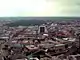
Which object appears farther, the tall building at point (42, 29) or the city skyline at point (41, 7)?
the tall building at point (42, 29)

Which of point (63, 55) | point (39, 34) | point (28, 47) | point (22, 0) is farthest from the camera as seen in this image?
point (39, 34)

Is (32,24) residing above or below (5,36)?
above

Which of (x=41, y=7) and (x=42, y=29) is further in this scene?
(x=42, y=29)

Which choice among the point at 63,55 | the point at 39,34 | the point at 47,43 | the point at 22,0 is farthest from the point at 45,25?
the point at 63,55

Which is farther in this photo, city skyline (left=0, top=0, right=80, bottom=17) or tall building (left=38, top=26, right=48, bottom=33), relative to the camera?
tall building (left=38, top=26, right=48, bottom=33)

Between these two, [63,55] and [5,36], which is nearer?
[63,55]

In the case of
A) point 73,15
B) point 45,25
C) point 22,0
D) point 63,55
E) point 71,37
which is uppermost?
point 22,0

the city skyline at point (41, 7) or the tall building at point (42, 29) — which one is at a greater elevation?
the city skyline at point (41, 7)

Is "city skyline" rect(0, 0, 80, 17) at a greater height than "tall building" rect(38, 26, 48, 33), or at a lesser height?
greater

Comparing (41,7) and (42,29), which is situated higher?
(41,7)

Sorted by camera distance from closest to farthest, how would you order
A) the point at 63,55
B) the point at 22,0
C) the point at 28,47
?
1. the point at 63,55
2. the point at 28,47
3. the point at 22,0

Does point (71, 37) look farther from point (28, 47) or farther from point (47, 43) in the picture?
point (28, 47)
